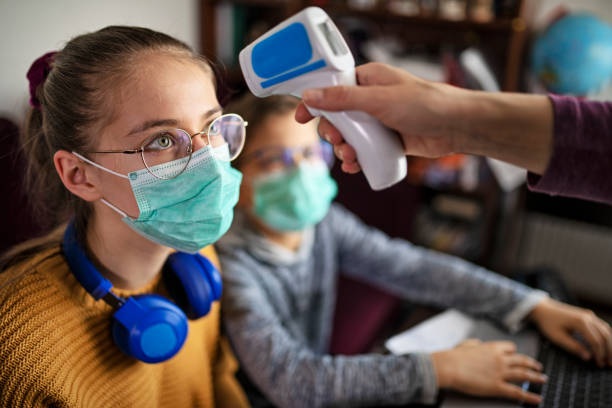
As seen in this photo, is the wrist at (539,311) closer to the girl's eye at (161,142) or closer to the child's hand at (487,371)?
the child's hand at (487,371)

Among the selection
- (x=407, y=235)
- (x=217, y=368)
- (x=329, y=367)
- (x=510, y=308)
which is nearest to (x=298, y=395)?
(x=329, y=367)

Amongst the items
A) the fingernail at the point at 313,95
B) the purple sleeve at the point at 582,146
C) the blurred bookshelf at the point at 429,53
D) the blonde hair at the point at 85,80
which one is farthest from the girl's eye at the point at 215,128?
the blurred bookshelf at the point at 429,53

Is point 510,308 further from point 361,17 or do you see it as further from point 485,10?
point 361,17

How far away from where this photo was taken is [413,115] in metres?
0.63

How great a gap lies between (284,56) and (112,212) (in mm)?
418

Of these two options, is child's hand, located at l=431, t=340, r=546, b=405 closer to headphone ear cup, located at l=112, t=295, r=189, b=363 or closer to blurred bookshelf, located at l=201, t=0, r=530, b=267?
headphone ear cup, located at l=112, t=295, r=189, b=363

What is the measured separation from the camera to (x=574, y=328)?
3.37 feet

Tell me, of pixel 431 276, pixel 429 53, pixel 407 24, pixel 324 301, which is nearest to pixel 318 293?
pixel 324 301

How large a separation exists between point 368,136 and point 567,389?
0.67m

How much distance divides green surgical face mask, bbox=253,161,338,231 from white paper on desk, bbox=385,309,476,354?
39 cm

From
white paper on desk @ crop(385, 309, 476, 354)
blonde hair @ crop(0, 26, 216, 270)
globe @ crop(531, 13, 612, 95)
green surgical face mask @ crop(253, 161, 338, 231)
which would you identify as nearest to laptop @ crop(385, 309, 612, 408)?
white paper on desk @ crop(385, 309, 476, 354)

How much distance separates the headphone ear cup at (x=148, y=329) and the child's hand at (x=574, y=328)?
2.73 ft

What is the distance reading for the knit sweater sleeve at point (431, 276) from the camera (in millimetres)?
1139

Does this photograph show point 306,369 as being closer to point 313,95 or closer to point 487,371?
point 487,371
